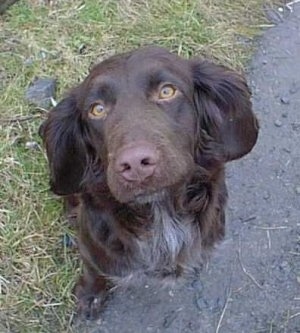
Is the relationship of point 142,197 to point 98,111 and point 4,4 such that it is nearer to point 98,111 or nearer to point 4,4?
point 98,111

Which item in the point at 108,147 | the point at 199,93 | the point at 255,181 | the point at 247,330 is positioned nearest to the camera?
the point at 108,147

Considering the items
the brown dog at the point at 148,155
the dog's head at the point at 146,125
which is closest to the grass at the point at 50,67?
the brown dog at the point at 148,155

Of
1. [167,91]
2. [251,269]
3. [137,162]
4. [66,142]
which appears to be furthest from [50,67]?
[137,162]

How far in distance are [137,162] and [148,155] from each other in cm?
4

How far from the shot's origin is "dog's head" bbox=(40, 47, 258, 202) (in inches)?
104

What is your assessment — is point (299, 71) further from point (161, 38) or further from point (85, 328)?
point (85, 328)

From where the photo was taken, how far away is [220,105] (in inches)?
117

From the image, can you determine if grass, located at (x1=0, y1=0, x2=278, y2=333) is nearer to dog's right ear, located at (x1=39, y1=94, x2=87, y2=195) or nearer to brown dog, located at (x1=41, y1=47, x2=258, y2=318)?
brown dog, located at (x1=41, y1=47, x2=258, y2=318)

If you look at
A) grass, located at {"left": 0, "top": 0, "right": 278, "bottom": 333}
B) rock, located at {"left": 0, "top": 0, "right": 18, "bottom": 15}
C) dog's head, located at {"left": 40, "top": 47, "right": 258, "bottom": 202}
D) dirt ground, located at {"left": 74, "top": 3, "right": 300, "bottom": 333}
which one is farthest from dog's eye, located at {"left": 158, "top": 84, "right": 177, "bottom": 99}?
rock, located at {"left": 0, "top": 0, "right": 18, "bottom": 15}

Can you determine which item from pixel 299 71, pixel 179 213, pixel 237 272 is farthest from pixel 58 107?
pixel 299 71

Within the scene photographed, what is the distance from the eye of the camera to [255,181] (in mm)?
3842

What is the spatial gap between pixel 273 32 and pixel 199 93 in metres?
1.57

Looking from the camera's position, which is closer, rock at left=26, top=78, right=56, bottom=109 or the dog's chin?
the dog's chin

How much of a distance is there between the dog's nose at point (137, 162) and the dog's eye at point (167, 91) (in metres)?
0.26
